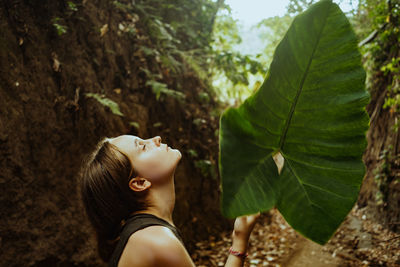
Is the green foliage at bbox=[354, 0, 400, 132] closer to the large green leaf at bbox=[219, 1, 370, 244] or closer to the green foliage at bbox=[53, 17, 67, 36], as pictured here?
the large green leaf at bbox=[219, 1, 370, 244]

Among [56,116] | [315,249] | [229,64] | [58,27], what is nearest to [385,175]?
[315,249]

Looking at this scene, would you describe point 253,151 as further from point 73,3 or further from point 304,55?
point 73,3

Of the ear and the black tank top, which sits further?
the ear

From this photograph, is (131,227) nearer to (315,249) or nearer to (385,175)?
(315,249)

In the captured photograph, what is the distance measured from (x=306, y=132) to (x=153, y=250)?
767 mm

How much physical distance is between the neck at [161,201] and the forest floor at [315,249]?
2216 millimetres

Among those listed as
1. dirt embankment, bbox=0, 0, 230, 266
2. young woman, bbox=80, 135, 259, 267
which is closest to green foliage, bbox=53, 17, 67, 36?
dirt embankment, bbox=0, 0, 230, 266

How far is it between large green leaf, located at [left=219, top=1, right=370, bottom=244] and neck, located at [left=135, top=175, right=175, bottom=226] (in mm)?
851

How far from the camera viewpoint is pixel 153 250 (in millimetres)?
962

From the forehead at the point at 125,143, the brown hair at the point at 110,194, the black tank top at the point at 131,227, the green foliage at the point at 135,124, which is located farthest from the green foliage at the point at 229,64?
the black tank top at the point at 131,227

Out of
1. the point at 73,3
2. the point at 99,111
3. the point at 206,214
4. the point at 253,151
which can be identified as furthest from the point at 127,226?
the point at 206,214

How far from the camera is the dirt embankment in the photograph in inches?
76.6

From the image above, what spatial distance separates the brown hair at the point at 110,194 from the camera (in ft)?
4.05

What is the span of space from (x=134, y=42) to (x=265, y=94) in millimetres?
3721
